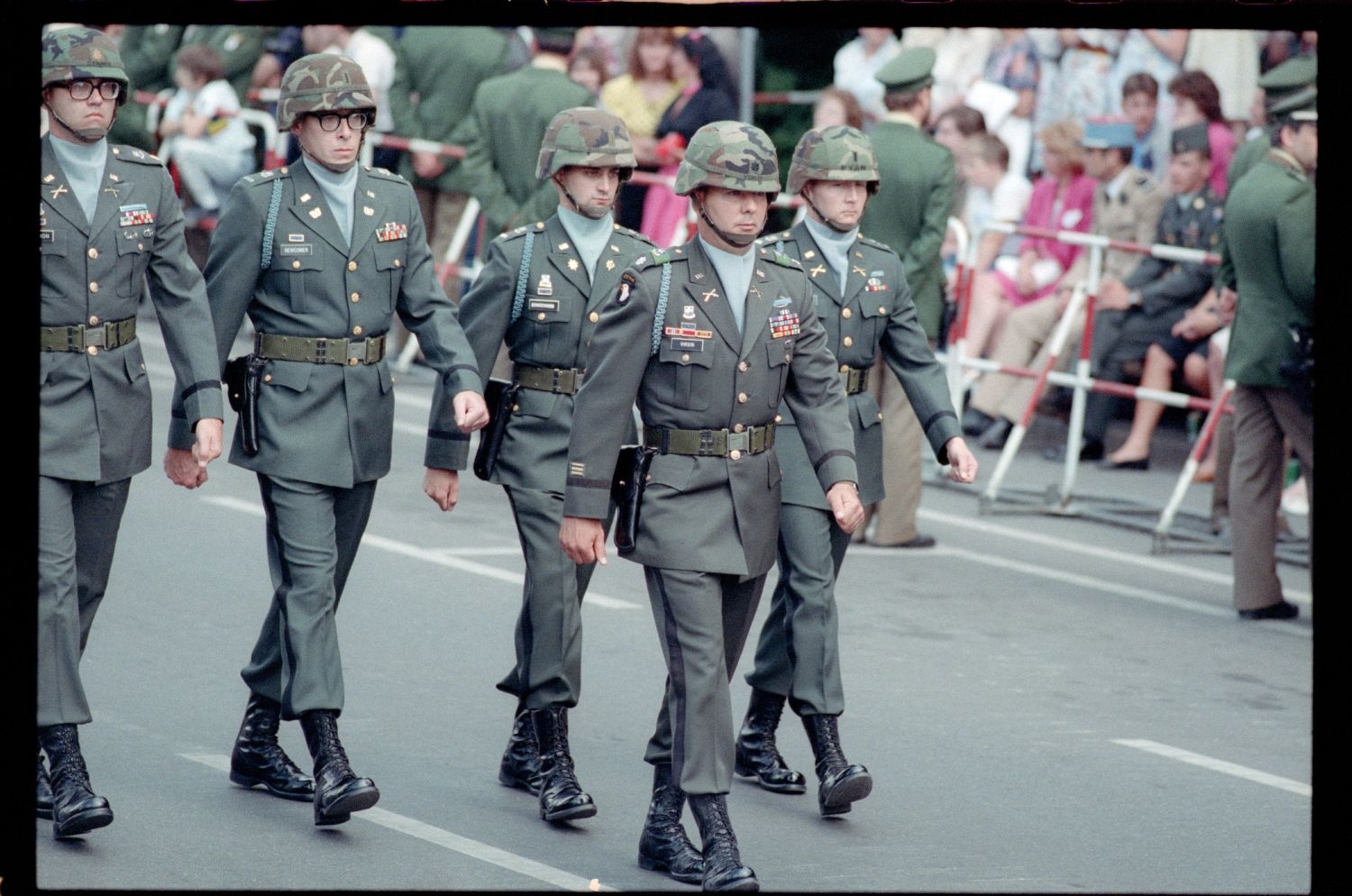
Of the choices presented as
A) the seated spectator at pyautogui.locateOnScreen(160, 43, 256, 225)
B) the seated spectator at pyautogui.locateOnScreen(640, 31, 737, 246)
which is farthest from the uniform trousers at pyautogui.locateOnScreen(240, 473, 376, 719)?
the seated spectator at pyautogui.locateOnScreen(160, 43, 256, 225)

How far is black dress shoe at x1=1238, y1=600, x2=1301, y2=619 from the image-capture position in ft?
36.7

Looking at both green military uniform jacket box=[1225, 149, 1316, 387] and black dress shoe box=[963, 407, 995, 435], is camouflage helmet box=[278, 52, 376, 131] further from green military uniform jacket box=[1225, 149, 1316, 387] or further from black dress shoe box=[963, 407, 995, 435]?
black dress shoe box=[963, 407, 995, 435]

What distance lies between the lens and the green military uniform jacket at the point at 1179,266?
13789mm

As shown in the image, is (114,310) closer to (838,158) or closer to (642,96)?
(838,158)

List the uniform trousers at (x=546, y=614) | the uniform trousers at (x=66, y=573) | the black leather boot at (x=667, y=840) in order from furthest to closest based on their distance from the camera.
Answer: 1. the uniform trousers at (x=546, y=614)
2. the black leather boot at (x=667, y=840)
3. the uniform trousers at (x=66, y=573)

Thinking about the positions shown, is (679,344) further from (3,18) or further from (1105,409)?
(1105,409)

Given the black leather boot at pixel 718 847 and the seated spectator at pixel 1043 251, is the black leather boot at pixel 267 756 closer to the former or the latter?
the black leather boot at pixel 718 847

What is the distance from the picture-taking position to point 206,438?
7.08m

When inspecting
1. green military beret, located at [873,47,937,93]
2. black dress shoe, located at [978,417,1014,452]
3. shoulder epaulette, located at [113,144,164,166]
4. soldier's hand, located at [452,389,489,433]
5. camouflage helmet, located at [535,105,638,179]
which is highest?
green military beret, located at [873,47,937,93]

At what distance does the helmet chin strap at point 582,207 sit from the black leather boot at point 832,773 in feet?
5.46

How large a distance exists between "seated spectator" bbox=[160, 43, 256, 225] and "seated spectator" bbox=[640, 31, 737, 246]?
414 cm

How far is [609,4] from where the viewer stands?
5.86 m

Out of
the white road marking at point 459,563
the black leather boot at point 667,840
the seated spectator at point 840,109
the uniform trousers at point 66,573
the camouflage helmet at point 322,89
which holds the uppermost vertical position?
the seated spectator at point 840,109

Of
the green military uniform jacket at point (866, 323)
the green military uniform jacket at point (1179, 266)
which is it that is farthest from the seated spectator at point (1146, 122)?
the green military uniform jacket at point (866, 323)
